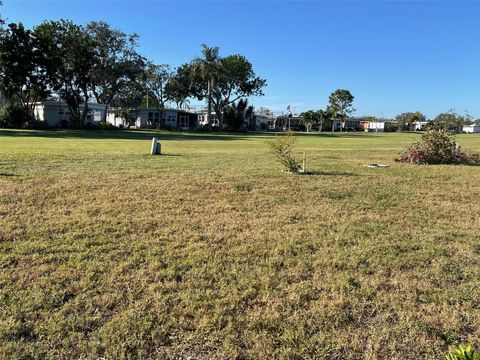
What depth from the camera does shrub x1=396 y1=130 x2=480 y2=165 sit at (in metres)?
14.2

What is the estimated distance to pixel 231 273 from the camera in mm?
3979

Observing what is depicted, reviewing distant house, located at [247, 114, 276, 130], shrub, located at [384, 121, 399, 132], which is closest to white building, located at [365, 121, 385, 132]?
shrub, located at [384, 121, 399, 132]

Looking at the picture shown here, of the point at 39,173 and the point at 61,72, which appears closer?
the point at 39,173

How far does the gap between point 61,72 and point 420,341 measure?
48462 millimetres

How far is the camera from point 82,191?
291 inches

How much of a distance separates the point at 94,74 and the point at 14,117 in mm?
10298

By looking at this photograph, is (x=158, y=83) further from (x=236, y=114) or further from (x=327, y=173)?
(x=327, y=173)

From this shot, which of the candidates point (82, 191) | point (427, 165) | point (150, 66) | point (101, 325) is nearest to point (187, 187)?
point (82, 191)

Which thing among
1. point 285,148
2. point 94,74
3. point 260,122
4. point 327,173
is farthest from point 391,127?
point 285,148

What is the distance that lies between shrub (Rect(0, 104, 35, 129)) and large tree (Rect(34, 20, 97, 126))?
484 centimetres

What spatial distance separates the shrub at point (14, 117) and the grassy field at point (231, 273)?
39.0 m

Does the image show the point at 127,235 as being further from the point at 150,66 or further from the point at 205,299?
the point at 150,66

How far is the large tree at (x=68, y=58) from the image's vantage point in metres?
41.5

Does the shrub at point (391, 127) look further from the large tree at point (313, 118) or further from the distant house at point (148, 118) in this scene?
the distant house at point (148, 118)
